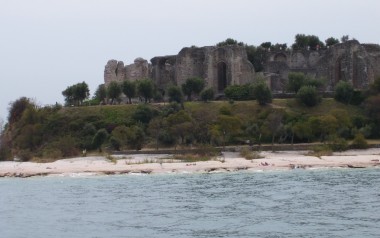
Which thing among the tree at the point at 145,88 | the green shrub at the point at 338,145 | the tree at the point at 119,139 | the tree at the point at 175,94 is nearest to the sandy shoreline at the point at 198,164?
the green shrub at the point at 338,145

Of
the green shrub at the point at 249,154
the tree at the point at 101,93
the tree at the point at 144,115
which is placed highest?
the tree at the point at 101,93

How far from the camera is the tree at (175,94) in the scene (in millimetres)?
73625

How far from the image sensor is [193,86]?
76.1 m

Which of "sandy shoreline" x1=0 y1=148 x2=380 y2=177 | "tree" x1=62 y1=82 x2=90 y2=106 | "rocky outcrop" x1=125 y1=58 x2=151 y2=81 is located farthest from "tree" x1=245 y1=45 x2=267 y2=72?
"sandy shoreline" x1=0 y1=148 x2=380 y2=177

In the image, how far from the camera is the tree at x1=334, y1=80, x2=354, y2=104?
229ft

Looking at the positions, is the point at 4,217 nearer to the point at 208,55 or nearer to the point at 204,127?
the point at 204,127

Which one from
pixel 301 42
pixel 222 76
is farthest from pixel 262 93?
pixel 301 42

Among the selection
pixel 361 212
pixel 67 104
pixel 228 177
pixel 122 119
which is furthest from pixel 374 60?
pixel 361 212

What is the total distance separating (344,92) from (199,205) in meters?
43.7

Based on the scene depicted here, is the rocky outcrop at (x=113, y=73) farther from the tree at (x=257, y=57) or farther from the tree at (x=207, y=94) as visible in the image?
the tree at (x=257, y=57)

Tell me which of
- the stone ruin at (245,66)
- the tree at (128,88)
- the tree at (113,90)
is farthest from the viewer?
the stone ruin at (245,66)

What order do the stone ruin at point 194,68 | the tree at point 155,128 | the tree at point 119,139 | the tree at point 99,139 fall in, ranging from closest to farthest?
the tree at point 119,139 → the tree at point 155,128 → the tree at point 99,139 → the stone ruin at point 194,68

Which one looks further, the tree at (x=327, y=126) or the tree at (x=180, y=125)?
the tree at (x=180, y=125)

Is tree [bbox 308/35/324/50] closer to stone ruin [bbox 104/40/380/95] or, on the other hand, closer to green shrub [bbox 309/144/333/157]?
stone ruin [bbox 104/40/380/95]
